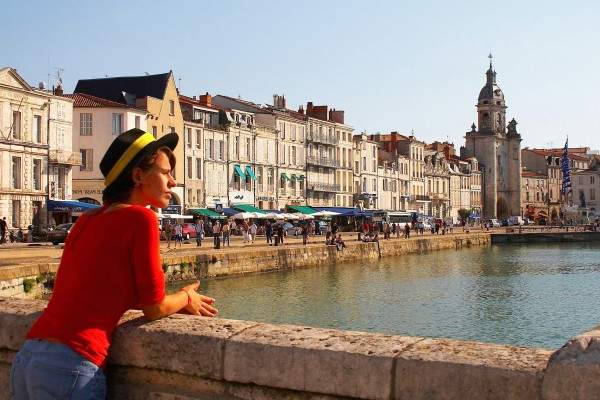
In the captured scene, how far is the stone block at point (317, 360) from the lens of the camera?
145 inches

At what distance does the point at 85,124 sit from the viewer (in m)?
57.1

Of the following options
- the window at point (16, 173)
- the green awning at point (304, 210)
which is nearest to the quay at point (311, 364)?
the window at point (16, 173)

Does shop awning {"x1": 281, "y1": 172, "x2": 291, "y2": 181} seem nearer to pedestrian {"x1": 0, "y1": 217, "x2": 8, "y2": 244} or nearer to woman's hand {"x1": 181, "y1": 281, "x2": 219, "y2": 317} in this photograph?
pedestrian {"x1": 0, "y1": 217, "x2": 8, "y2": 244}

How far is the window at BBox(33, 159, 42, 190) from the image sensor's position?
49.5 metres

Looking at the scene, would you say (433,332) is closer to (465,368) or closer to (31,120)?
(465,368)

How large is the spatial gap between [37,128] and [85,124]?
288 inches

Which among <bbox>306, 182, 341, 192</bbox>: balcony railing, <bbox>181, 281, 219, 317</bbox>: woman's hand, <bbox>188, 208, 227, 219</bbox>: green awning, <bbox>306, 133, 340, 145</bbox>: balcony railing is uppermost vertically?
<bbox>306, 133, 340, 145</bbox>: balcony railing

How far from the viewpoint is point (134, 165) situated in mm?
4324

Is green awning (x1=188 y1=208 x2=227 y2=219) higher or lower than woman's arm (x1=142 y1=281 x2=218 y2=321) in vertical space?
higher

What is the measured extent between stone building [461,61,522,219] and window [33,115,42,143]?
307 ft

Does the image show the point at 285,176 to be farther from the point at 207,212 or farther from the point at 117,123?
the point at 117,123

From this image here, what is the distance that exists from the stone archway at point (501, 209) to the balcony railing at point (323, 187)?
5284cm

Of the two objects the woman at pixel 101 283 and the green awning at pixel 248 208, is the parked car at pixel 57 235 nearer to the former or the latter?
the green awning at pixel 248 208

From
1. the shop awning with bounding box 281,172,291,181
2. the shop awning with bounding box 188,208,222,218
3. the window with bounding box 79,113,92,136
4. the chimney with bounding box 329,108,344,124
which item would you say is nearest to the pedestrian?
the window with bounding box 79,113,92,136
